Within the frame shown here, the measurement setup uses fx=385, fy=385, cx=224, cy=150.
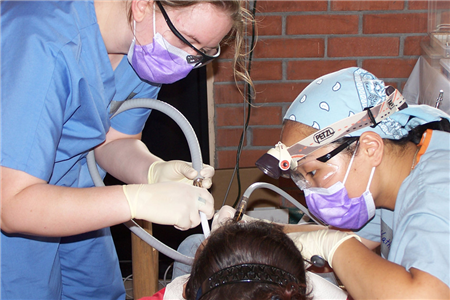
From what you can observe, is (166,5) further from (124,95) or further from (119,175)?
(119,175)

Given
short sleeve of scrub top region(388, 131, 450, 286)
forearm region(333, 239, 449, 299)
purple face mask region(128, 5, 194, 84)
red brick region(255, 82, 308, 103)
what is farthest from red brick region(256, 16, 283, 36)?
forearm region(333, 239, 449, 299)

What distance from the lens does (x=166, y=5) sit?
1102 millimetres

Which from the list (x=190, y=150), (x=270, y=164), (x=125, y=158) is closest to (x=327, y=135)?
(x=270, y=164)

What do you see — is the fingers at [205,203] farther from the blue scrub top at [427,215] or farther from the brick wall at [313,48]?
the brick wall at [313,48]

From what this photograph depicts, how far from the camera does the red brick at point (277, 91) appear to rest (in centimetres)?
228

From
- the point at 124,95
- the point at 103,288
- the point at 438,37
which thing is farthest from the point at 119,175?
the point at 438,37

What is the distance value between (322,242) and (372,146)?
0.32 metres

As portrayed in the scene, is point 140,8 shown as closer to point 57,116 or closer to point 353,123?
point 57,116

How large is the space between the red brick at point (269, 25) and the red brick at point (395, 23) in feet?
1.59

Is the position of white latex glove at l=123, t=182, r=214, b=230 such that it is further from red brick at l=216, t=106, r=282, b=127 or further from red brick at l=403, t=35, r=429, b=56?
red brick at l=403, t=35, r=429, b=56

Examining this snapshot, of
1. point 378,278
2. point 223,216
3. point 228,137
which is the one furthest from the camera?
point 228,137

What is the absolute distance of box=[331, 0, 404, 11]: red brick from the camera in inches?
84.2

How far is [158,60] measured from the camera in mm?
1197

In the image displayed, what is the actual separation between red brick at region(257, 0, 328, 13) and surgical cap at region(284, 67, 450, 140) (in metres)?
1.10
